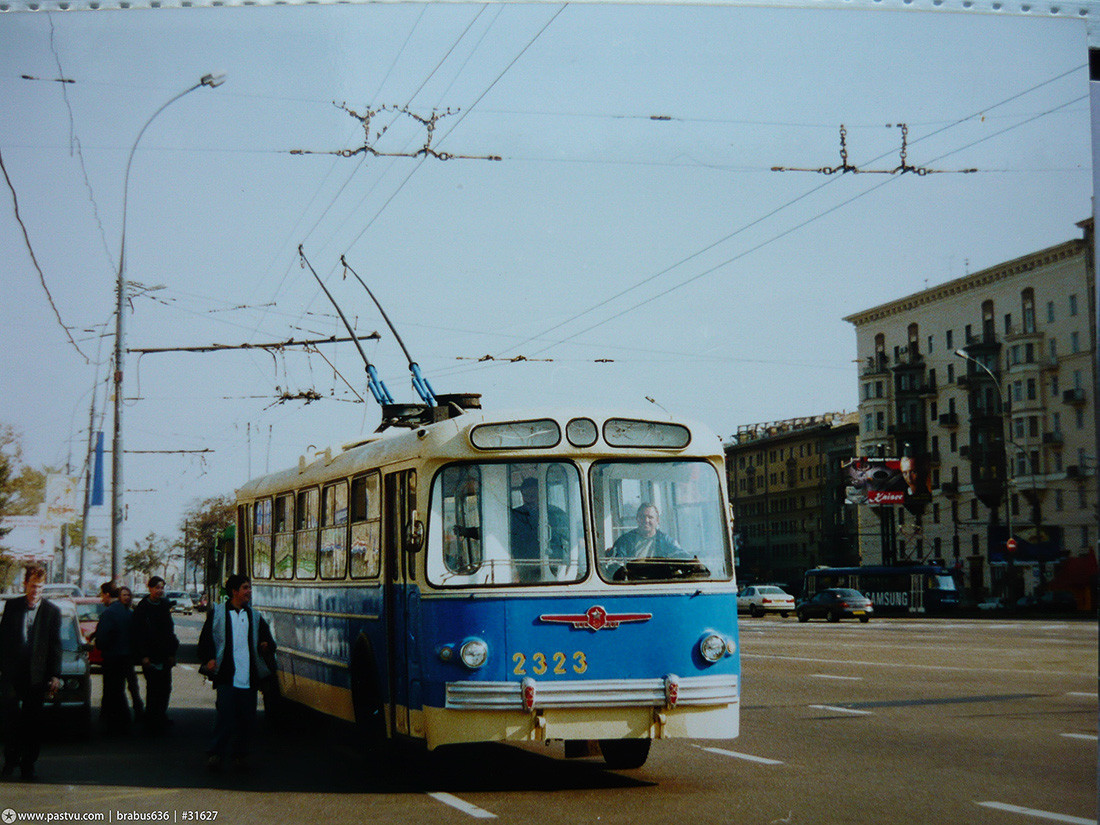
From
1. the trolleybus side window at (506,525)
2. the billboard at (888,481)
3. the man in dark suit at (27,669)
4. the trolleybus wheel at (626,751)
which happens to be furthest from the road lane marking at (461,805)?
the billboard at (888,481)

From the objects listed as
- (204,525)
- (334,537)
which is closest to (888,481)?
(204,525)

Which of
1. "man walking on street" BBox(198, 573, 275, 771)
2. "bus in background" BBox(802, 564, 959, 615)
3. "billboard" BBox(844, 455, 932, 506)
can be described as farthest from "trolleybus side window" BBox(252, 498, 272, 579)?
"billboard" BBox(844, 455, 932, 506)

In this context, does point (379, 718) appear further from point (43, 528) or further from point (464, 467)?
point (43, 528)

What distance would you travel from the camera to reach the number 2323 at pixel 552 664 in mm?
6641

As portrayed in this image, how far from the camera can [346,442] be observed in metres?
5.96

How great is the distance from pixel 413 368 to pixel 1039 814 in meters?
3.00

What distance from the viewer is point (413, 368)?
544cm

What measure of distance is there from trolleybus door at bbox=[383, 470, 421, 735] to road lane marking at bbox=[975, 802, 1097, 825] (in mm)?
3925

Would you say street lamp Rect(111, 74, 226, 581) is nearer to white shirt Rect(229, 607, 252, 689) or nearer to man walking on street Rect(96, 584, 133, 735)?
white shirt Rect(229, 607, 252, 689)

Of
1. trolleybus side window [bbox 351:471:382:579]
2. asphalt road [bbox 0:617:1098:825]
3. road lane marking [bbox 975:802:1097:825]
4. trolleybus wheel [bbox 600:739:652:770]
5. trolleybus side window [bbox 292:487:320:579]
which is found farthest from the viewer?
trolleybus side window [bbox 292:487:320:579]

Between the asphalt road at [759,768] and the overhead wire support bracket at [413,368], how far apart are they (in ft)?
5.94

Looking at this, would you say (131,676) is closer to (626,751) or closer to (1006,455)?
(626,751)

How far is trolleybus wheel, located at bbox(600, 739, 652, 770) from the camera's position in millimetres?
8320

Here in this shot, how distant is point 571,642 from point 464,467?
1.18 meters
